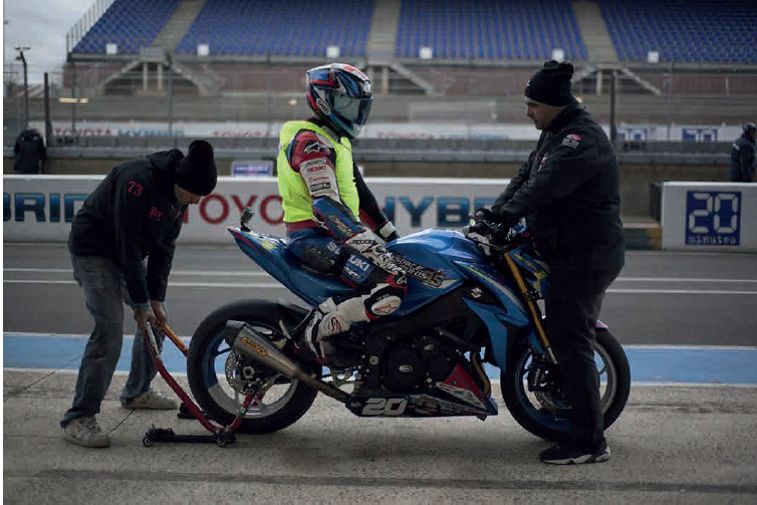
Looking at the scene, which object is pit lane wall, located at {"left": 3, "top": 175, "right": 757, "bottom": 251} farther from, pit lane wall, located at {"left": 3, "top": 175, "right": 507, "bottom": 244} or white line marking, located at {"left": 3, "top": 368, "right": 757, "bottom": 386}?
white line marking, located at {"left": 3, "top": 368, "right": 757, "bottom": 386}

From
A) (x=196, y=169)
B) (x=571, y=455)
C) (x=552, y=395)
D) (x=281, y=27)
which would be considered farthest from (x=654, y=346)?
(x=281, y=27)

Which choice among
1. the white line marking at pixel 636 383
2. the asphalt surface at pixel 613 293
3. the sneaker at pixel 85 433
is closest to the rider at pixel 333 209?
the sneaker at pixel 85 433

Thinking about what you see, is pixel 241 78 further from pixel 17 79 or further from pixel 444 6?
pixel 444 6

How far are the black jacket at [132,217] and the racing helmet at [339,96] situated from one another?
768 millimetres

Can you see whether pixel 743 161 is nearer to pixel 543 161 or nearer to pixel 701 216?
pixel 701 216

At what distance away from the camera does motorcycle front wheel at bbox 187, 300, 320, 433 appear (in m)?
5.23

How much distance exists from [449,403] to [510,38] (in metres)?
28.4

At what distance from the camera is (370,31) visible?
35.2 meters

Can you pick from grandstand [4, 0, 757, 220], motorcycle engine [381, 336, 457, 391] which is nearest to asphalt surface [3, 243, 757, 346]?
motorcycle engine [381, 336, 457, 391]

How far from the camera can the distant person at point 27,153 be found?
21.2m

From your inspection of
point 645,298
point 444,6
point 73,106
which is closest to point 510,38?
point 444,6

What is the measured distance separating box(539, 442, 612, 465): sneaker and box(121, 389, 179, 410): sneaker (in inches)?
87.6

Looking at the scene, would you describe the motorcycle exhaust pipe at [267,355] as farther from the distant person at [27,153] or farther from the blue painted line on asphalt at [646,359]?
the distant person at [27,153]

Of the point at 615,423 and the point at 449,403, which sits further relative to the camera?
the point at 615,423
